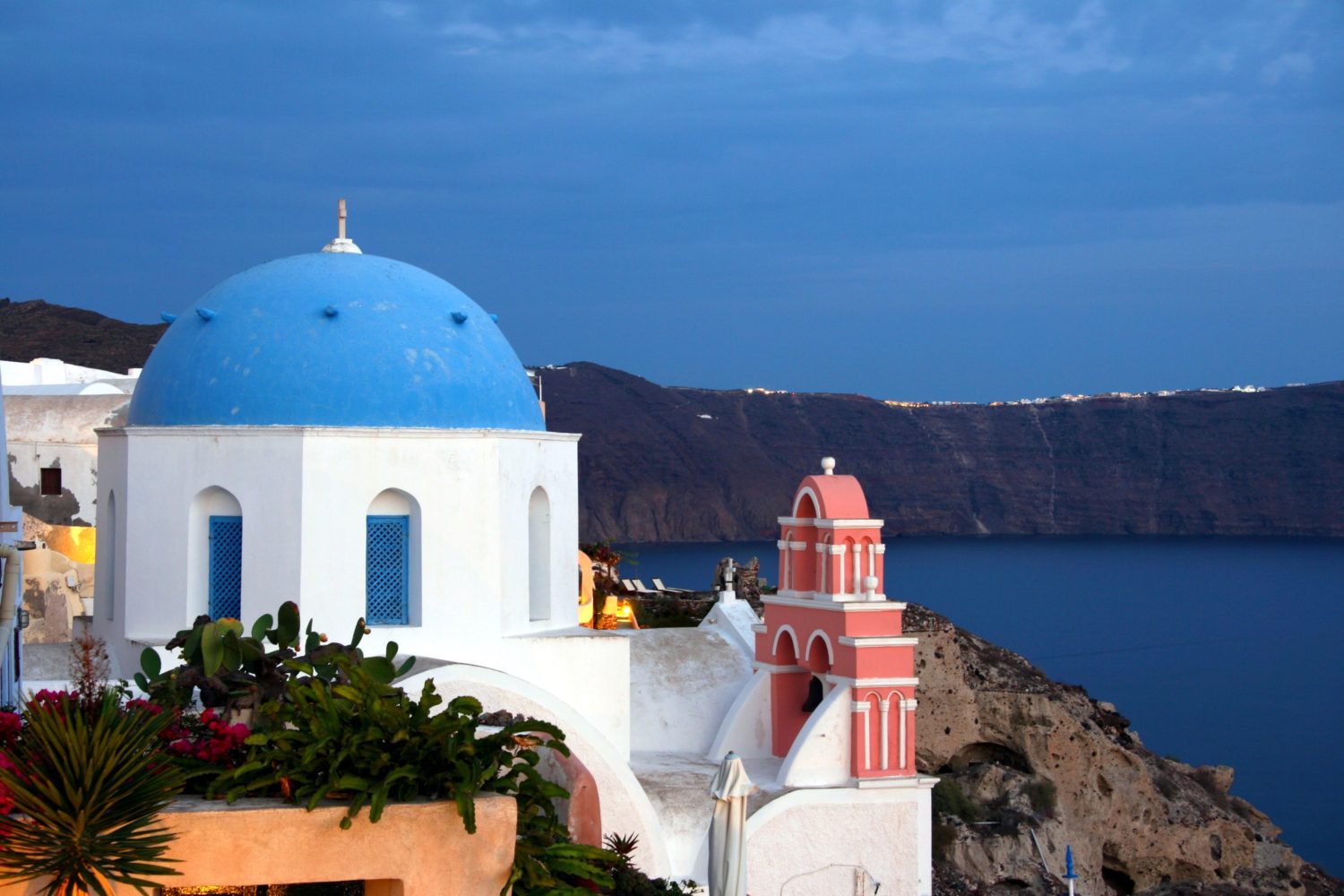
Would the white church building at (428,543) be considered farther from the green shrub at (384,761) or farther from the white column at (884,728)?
the green shrub at (384,761)

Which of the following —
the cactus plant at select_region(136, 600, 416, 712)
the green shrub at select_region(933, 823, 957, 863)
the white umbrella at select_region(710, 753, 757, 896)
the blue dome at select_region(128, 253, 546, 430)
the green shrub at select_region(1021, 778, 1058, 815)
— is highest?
the blue dome at select_region(128, 253, 546, 430)

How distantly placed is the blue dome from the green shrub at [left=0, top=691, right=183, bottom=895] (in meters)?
5.96

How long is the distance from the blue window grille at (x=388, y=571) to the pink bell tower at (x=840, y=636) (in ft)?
11.6

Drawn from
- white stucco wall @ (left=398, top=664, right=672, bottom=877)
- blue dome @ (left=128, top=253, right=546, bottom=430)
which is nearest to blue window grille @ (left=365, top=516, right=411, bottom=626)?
blue dome @ (left=128, top=253, right=546, bottom=430)

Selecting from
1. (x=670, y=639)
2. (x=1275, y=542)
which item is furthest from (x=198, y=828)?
(x=1275, y=542)

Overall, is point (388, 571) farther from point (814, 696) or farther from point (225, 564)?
point (814, 696)

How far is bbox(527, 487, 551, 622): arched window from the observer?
1314cm

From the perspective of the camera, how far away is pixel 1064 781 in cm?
1988

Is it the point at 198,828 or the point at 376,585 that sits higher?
the point at 376,585

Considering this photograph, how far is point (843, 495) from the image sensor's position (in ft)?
44.8

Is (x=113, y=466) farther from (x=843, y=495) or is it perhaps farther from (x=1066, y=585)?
(x=1066, y=585)

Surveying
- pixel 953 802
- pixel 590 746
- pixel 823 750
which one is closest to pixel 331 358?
pixel 590 746

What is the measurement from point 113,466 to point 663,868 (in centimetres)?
546

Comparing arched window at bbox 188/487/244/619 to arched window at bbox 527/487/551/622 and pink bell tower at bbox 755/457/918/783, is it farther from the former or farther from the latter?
pink bell tower at bbox 755/457/918/783
